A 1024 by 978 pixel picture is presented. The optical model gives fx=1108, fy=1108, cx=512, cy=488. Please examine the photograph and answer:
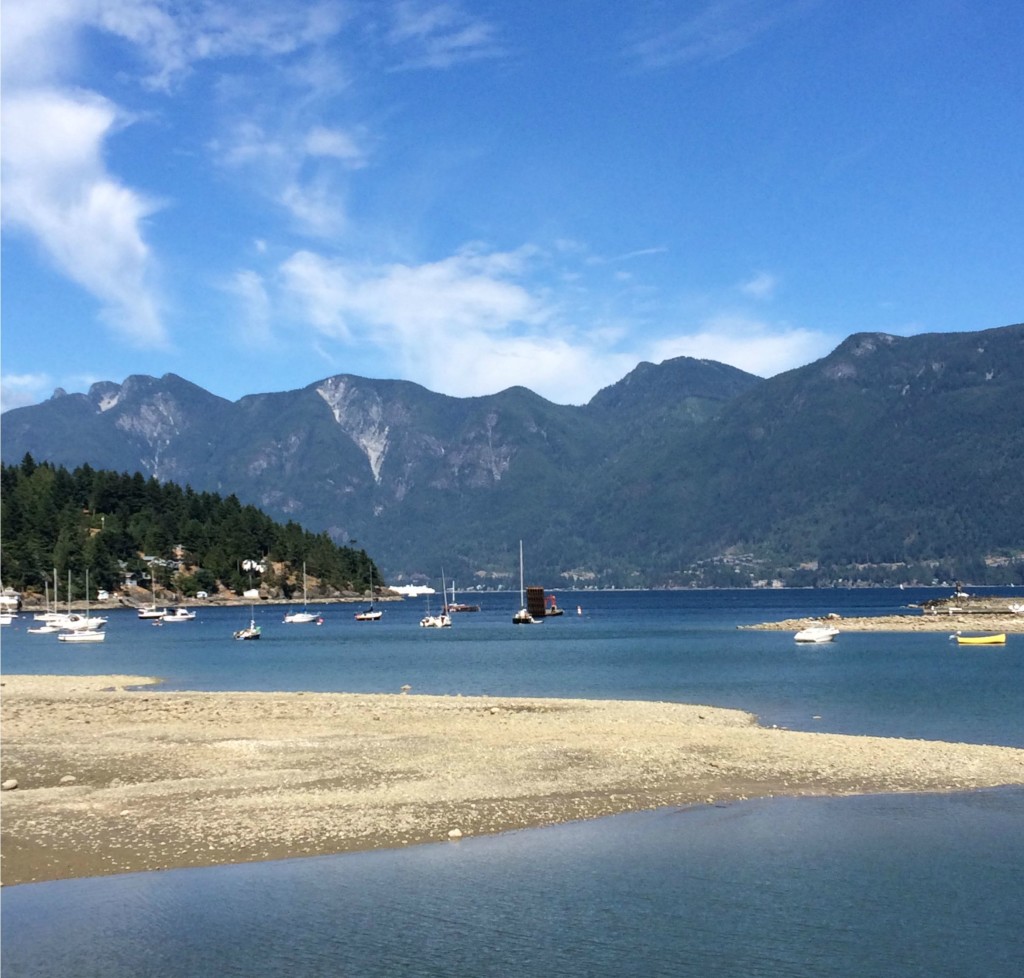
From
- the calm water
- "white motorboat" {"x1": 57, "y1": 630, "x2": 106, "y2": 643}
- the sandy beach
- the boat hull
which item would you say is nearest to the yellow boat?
the boat hull

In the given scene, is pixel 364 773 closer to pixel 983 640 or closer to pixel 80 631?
pixel 983 640

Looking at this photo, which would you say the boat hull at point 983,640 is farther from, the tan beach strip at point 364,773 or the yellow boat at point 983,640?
the tan beach strip at point 364,773

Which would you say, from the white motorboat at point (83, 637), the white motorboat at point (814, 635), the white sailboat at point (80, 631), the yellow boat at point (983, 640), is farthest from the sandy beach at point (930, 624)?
the white sailboat at point (80, 631)

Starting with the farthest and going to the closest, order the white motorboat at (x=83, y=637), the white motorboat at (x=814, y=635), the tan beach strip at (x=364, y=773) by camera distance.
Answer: the white motorboat at (x=83, y=637) < the white motorboat at (x=814, y=635) < the tan beach strip at (x=364, y=773)

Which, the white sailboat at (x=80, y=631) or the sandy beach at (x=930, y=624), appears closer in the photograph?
the white sailboat at (x=80, y=631)

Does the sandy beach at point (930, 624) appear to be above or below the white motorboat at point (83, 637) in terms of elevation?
below

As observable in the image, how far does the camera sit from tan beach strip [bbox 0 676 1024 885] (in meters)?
26.5

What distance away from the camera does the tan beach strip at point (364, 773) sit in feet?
86.9

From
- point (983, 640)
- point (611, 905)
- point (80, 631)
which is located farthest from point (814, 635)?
point (611, 905)

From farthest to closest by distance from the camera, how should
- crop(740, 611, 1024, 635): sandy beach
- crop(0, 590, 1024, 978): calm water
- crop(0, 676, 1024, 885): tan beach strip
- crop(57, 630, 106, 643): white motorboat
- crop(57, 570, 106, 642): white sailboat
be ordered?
crop(740, 611, 1024, 635): sandy beach → crop(57, 570, 106, 642): white sailboat → crop(57, 630, 106, 643): white motorboat → crop(0, 676, 1024, 885): tan beach strip → crop(0, 590, 1024, 978): calm water

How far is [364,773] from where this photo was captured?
113ft

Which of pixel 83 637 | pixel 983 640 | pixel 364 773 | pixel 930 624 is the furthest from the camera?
pixel 930 624

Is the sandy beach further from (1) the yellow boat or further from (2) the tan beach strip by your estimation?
(2) the tan beach strip

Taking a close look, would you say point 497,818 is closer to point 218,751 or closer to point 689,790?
→ point 689,790
